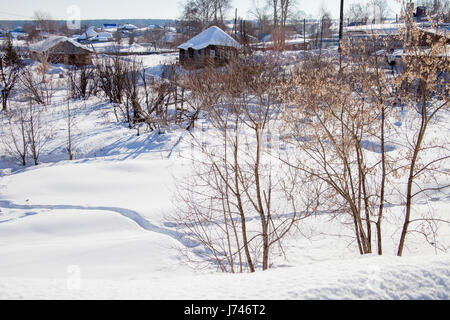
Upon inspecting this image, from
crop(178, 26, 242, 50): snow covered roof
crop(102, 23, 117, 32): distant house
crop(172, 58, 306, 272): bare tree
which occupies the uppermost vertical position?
crop(102, 23, 117, 32): distant house

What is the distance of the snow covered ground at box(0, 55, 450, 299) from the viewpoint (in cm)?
221

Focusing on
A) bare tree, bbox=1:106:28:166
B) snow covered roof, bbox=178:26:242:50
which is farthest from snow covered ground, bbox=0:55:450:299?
snow covered roof, bbox=178:26:242:50

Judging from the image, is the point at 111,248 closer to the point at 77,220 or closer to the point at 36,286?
the point at 77,220

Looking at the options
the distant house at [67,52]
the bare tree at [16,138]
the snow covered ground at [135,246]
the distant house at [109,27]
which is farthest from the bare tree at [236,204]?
the distant house at [109,27]

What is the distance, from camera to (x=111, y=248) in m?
7.50

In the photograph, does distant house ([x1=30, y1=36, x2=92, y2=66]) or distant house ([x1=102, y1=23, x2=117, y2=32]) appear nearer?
distant house ([x1=30, y1=36, x2=92, y2=66])

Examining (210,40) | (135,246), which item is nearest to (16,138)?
(135,246)

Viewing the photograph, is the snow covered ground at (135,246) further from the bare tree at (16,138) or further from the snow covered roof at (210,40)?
the snow covered roof at (210,40)

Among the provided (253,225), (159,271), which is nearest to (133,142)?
(253,225)

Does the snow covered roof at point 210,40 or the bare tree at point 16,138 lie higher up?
the snow covered roof at point 210,40

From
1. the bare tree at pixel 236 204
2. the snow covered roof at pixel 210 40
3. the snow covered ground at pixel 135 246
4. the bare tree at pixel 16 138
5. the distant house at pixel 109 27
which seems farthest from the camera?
the distant house at pixel 109 27

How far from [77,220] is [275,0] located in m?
38.6

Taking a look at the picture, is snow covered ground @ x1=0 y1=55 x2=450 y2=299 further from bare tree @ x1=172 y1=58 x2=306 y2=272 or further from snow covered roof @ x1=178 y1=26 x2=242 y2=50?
snow covered roof @ x1=178 y1=26 x2=242 y2=50

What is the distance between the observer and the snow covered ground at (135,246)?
2213mm
